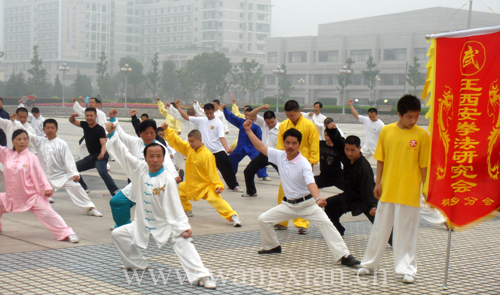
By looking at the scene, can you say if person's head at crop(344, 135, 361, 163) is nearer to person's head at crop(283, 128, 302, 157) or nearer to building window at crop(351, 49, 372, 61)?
person's head at crop(283, 128, 302, 157)

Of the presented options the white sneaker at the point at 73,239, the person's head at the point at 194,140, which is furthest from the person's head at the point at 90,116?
the white sneaker at the point at 73,239

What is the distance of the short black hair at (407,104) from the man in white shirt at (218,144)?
17.8ft

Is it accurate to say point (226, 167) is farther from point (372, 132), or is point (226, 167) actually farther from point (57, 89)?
point (57, 89)

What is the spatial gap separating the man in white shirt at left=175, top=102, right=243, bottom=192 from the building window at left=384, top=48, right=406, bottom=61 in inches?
2937

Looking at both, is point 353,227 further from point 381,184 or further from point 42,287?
point 42,287

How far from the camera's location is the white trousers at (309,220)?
5.39m

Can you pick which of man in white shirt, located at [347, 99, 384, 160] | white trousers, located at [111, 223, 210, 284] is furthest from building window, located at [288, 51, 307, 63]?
white trousers, located at [111, 223, 210, 284]

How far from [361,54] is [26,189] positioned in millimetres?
82201

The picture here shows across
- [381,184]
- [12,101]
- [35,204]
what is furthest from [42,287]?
[12,101]

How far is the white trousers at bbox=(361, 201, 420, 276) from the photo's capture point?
4.93 metres

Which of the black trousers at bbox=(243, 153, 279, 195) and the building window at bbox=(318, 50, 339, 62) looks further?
the building window at bbox=(318, 50, 339, 62)

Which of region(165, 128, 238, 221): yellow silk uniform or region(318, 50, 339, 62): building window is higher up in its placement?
region(318, 50, 339, 62): building window

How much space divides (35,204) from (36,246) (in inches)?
24.0

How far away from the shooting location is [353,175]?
6.14 metres
